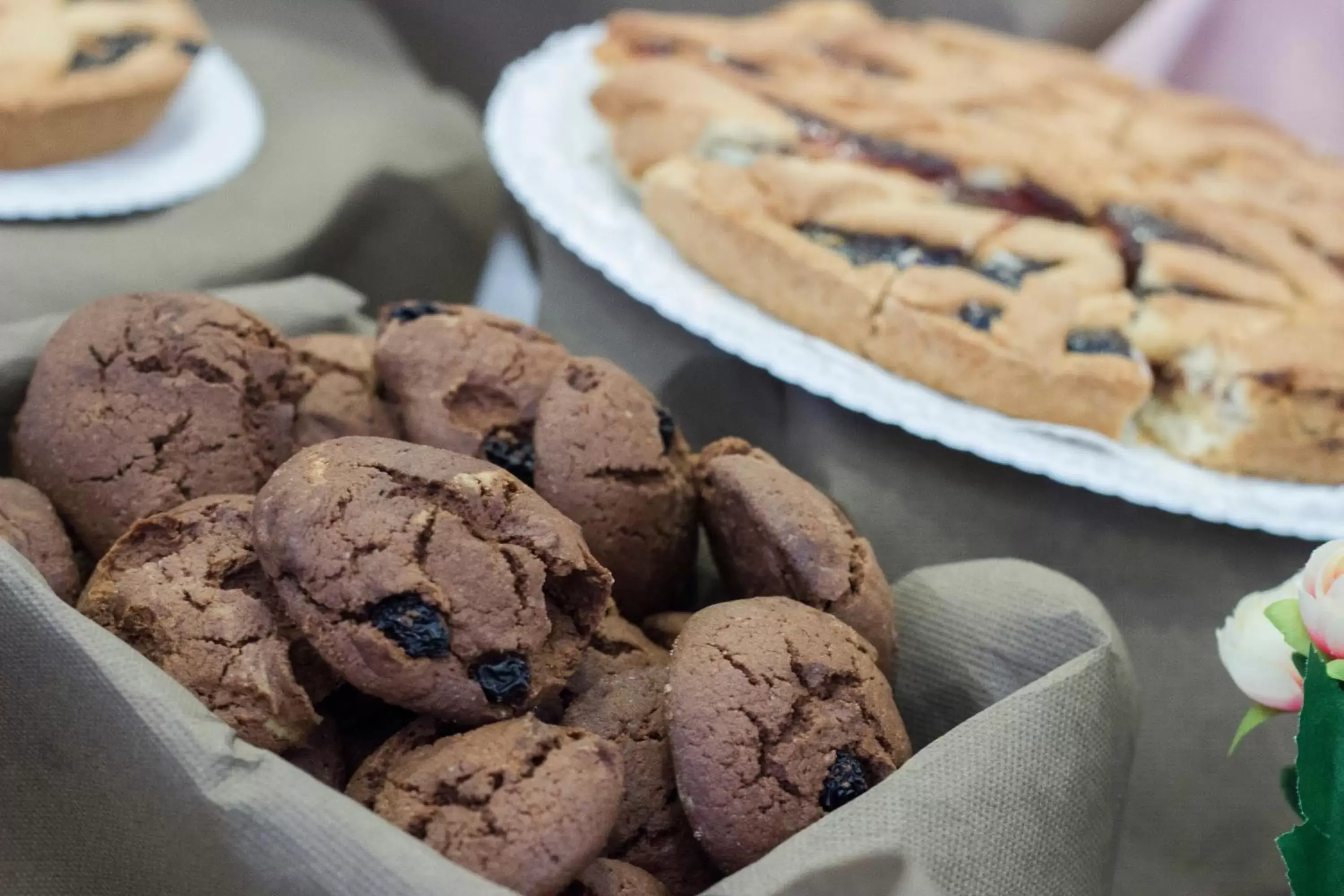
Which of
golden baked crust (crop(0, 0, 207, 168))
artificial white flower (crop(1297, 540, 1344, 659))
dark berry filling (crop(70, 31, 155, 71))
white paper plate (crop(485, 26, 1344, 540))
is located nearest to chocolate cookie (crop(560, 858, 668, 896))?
artificial white flower (crop(1297, 540, 1344, 659))

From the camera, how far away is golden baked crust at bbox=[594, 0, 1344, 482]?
1164mm

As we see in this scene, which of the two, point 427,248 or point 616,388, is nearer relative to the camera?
point 616,388

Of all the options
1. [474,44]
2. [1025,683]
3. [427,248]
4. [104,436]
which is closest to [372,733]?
[104,436]

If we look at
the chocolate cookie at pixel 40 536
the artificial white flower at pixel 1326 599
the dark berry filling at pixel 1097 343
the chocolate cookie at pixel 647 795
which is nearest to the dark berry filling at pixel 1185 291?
the dark berry filling at pixel 1097 343

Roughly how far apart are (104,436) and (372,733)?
298mm

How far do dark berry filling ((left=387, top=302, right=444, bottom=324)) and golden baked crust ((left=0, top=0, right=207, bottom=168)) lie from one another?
0.63 meters

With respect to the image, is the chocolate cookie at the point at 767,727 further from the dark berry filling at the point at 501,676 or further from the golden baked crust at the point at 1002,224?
the golden baked crust at the point at 1002,224

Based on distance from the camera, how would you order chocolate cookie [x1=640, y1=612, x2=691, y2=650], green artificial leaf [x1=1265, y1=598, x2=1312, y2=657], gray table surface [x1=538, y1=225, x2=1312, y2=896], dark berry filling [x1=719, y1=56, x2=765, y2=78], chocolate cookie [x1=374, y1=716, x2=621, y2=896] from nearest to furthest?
chocolate cookie [x1=374, y1=716, x2=621, y2=896] < green artificial leaf [x1=1265, y1=598, x2=1312, y2=657] < chocolate cookie [x1=640, y1=612, x2=691, y2=650] < gray table surface [x1=538, y1=225, x2=1312, y2=896] < dark berry filling [x1=719, y1=56, x2=765, y2=78]

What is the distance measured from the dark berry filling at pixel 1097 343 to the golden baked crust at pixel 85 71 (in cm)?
112

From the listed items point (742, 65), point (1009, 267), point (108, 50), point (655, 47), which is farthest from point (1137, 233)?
point (108, 50)

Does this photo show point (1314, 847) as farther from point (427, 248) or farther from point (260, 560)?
point (427, 248)

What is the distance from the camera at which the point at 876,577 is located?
0.79 metres

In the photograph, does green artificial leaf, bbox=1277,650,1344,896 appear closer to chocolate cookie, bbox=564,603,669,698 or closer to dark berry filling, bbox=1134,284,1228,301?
chocolate cookie, bbox=564,603,669,698

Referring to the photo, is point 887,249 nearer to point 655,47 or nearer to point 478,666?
point 655,47
